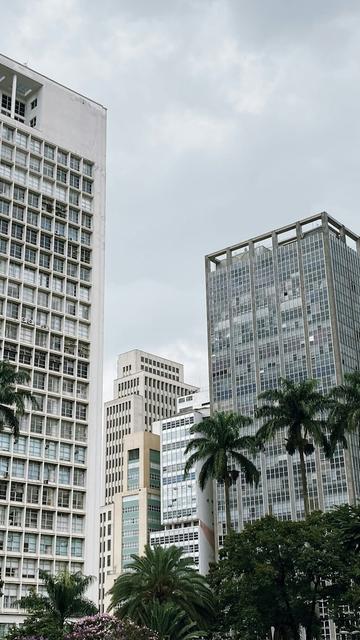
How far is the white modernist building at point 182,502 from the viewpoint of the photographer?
156 meters

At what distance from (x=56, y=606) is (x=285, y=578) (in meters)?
18.5

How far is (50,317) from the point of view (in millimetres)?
98562

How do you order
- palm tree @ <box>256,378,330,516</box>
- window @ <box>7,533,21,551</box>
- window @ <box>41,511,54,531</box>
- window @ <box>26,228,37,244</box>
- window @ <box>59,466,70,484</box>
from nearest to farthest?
palm tree @ <box>256,378,330,516</box> → window @ <box>7,533,21,551</box> → window @ <box>41,511,54,531</box> → window @ <box>59,466,70,484</box> → window @ <box>26,228,37,244</box>

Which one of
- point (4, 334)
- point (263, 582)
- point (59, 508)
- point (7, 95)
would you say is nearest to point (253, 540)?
point (263, 582)

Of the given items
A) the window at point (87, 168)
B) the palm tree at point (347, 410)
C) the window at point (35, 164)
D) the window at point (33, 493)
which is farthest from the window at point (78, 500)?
the window at point (87, 168)

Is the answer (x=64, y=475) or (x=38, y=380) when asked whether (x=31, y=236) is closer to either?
(x=38, y=380)

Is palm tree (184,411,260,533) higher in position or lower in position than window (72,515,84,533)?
higher

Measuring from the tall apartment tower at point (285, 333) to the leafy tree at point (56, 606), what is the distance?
2835 inches

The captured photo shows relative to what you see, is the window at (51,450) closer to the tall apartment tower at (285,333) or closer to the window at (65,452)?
the window at (65,452)

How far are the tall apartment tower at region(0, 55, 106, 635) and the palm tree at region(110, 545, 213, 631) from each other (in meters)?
23.1

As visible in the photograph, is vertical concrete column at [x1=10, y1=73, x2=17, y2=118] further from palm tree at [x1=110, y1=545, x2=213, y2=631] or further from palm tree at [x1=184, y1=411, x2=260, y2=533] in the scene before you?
palm tree at [x1=110, y1=545, x2=213, y2=631]

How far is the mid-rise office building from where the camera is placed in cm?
13975

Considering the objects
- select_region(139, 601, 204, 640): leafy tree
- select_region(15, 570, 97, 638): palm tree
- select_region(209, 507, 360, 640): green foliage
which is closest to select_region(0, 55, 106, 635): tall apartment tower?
select_region(15, 570, 97, 638): palm tree

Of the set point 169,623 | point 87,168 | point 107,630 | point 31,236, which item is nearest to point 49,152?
point 87,168
